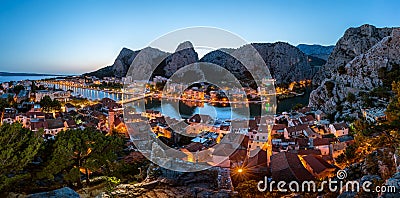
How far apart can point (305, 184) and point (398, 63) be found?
15179mm

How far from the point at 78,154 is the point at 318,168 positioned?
5.30 metres

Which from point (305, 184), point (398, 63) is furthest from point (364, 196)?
point (398, 63)

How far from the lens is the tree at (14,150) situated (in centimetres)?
368

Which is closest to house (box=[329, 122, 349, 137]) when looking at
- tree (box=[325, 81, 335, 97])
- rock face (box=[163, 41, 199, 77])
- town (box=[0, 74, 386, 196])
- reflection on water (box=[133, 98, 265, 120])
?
town (box=[0, 74, 386, 196])

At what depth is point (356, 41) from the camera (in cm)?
3164

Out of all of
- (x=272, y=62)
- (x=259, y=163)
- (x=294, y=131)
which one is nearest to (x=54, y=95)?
(x=294, y=131)

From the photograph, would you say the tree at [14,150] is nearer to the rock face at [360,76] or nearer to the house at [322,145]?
the house at [322,145]

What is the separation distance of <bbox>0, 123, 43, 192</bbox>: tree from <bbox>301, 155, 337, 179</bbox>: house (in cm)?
566

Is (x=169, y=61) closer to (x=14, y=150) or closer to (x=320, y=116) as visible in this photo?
(x=320, y=116)

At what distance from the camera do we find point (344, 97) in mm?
16766

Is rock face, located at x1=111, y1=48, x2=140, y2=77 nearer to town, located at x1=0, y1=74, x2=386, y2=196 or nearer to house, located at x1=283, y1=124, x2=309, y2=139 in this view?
town, located at x1=0, y1=74, x2=386, y2=196

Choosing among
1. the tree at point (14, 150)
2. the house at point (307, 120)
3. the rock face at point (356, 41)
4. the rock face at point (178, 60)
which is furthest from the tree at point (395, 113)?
the rock face at point (178, 60)

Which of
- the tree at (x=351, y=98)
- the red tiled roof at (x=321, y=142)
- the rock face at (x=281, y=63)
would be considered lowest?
the red tiled roof at (x=321, y=142)

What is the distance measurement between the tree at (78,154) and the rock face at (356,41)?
28.1 meters
